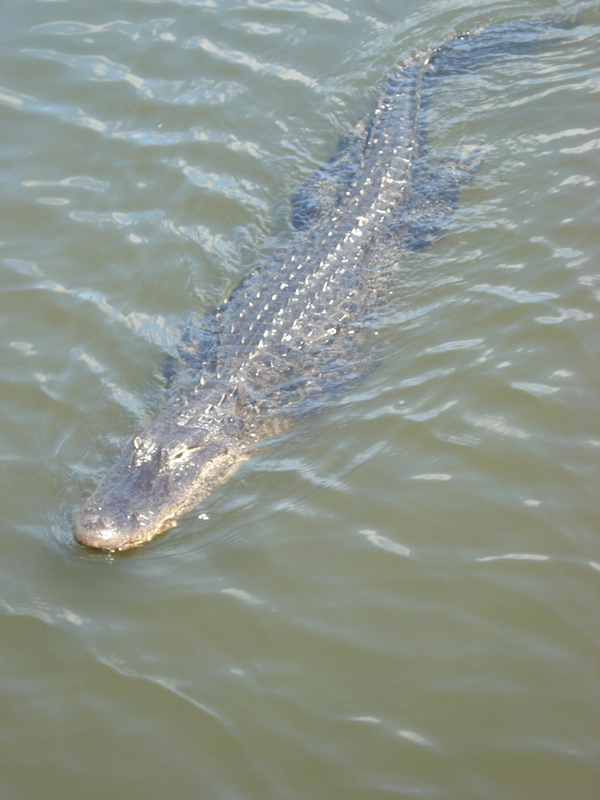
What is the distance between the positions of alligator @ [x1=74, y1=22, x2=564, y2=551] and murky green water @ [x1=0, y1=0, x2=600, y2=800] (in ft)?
0.61

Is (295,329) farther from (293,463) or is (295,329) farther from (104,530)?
(104,530)

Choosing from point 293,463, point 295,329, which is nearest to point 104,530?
point 293,463

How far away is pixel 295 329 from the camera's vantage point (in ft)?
16.9

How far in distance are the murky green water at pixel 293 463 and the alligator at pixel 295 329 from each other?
19 centimetres

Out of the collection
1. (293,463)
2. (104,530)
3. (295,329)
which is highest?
(295,329)

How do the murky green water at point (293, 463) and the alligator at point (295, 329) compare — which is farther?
the alligator at point (295, 329)

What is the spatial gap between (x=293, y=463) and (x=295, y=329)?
1.15m

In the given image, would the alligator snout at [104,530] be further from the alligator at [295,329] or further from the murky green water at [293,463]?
the murky green water at [293,463]

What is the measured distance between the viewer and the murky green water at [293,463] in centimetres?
318

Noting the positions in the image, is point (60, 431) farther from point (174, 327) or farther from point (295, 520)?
point (295, 520)

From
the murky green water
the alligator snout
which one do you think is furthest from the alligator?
the murky green water

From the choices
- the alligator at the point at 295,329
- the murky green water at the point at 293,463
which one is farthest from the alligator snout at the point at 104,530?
the murky green water at the point at 293,463

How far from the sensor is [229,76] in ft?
24.0

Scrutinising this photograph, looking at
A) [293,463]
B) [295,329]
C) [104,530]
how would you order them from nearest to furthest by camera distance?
[104,530]
[293,463]
[295,329]
